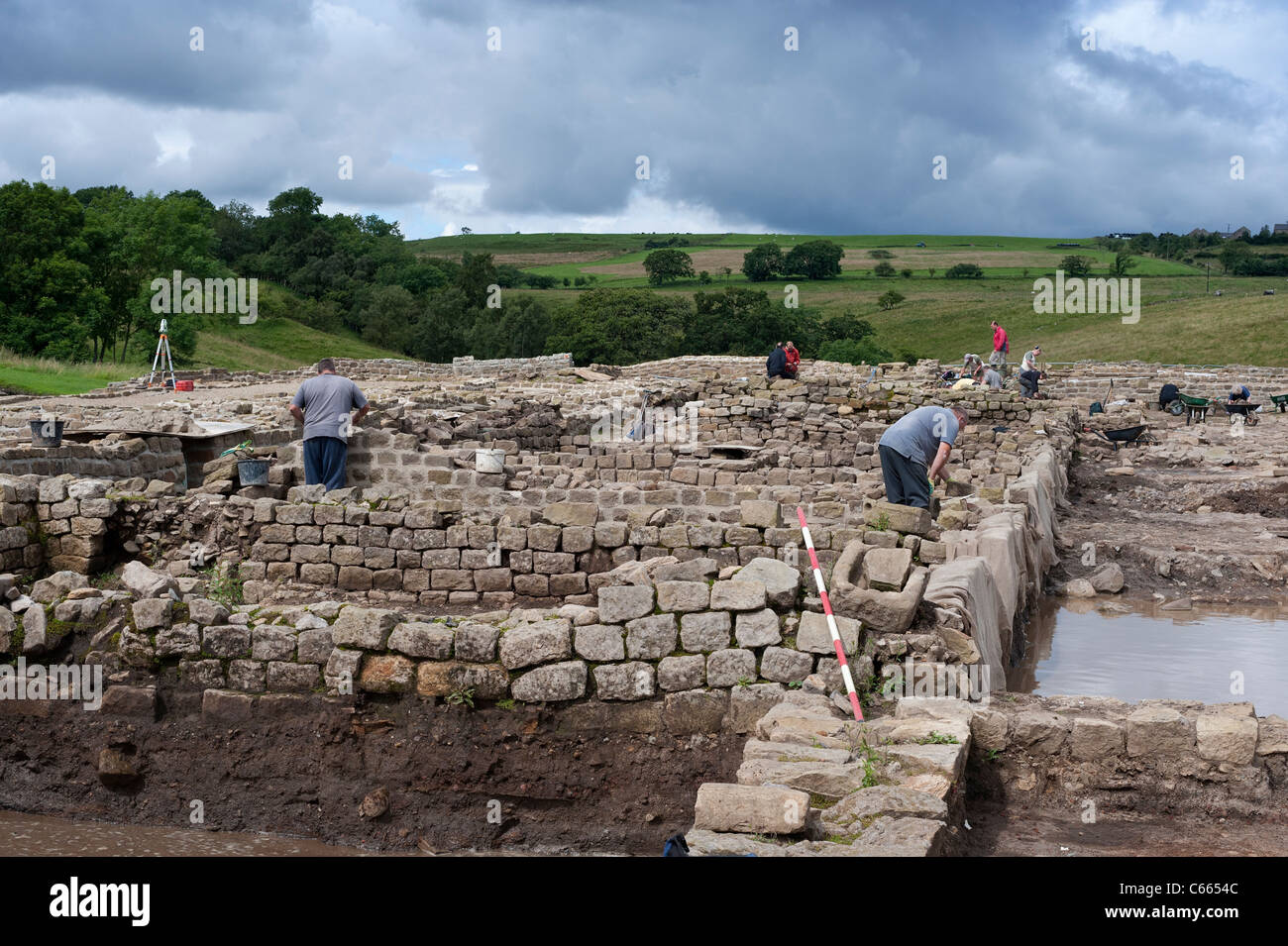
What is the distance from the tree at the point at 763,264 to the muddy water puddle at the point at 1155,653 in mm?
83263

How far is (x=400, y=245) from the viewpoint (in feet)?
295

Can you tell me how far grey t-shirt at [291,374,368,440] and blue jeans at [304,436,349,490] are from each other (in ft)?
0.32

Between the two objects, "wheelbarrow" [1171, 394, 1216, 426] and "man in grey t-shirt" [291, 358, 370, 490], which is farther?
"wheelbarrow" [1171, 394, 1216, 426]

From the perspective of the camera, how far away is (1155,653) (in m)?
9.90

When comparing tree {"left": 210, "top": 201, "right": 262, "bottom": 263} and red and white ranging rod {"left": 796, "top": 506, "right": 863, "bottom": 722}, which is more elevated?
tree {"left": 210, "top": 201, "right": 262, "bottom": 263}

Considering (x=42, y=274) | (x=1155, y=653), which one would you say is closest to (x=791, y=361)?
(x=1155, y=653)

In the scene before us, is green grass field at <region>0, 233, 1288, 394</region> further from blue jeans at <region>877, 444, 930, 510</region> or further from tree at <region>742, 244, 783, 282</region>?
blue jeans at <region>877, 444, 930, 510</region>

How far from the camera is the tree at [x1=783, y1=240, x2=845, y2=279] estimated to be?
97500mm

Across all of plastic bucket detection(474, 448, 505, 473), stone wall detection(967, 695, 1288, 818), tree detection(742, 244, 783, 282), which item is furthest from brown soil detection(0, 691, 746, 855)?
tree detection(742, 244, 783, 282)

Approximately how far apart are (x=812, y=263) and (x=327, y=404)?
8894cm

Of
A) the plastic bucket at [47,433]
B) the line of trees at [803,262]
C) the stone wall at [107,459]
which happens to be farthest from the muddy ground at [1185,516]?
the line of trees at [803,262]

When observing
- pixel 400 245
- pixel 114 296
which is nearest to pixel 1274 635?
pixel 114 296

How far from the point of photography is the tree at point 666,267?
8962 cm
